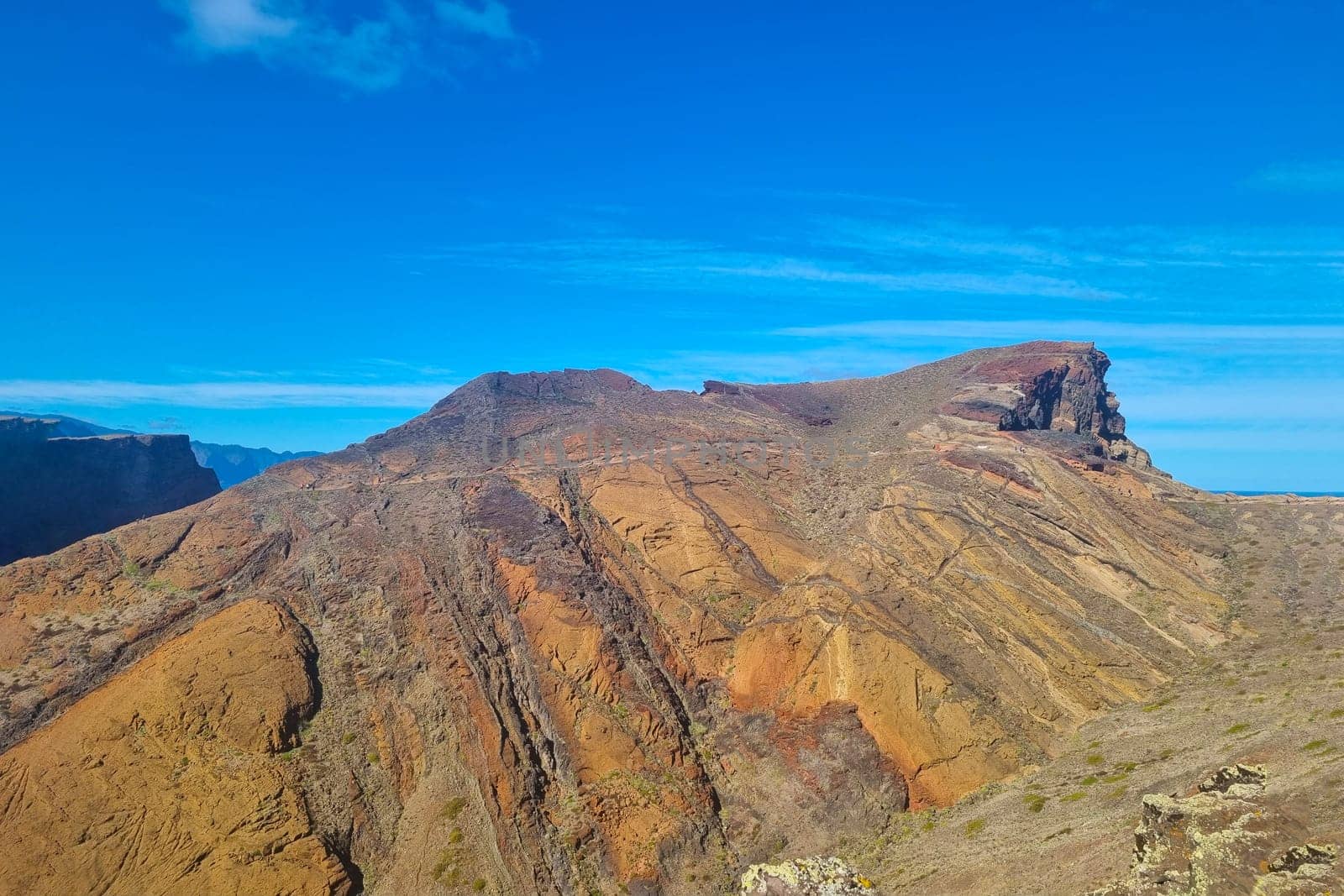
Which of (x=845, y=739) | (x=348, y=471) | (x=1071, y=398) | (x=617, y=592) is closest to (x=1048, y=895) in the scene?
(x=845, y=739)

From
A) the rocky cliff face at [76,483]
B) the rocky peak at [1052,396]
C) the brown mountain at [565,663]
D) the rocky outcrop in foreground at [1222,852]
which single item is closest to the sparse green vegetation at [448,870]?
the brown mountain at [565,663]

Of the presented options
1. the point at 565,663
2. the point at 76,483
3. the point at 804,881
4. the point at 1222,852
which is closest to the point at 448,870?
the point at 565,663

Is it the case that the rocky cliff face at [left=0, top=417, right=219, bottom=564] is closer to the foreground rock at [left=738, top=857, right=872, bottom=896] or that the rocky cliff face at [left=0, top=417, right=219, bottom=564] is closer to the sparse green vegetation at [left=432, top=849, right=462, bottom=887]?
the sparse green vegetation at [left=432, top=849, right=462, bottom=887]

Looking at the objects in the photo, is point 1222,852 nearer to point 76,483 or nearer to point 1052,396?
point 1052,396

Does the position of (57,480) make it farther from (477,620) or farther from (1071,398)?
(1071,398)

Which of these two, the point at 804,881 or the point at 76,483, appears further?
the point at 76,483
